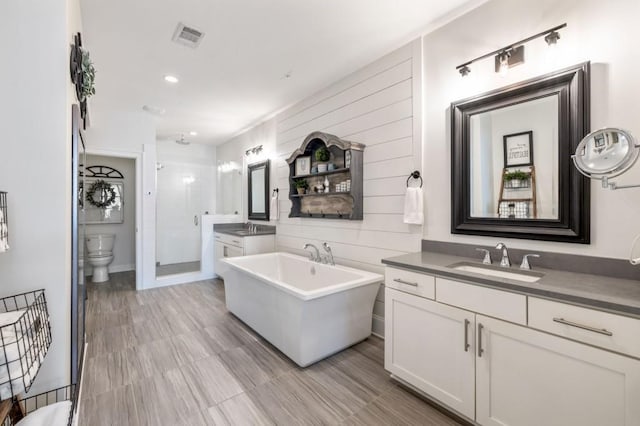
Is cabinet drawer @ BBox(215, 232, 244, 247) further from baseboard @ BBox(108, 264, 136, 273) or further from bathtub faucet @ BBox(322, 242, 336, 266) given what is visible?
baseboard @ BBox(108, 264, 136, 273)

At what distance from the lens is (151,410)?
5.95ft

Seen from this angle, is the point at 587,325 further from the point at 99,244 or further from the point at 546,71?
the point at 99,244

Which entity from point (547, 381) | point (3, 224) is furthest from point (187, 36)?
point (547, 381)

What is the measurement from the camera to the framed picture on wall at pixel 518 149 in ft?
5.98

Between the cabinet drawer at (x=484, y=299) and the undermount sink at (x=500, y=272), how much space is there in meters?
0.12

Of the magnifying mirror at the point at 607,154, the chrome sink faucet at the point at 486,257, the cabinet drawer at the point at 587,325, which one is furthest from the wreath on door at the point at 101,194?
the magnifying mirror at the point at 607,154

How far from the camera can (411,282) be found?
1888 millimetres

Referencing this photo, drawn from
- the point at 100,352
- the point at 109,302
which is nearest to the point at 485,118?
the point at 100,352

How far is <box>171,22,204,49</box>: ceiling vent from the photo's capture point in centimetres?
229

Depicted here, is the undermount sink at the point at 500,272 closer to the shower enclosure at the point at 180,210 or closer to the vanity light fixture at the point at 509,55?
the vanity light fixture at the point at 509,55

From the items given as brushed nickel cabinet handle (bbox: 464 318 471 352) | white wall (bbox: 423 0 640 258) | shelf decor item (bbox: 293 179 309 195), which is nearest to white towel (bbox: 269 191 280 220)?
shelf decor item (bbox: 293 179 309 195)

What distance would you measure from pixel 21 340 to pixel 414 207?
2322 millimetres

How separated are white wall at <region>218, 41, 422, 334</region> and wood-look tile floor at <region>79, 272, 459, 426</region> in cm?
85

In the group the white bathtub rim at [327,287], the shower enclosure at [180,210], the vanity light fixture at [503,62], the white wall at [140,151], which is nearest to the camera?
the vanity light fixture at [503,62]
